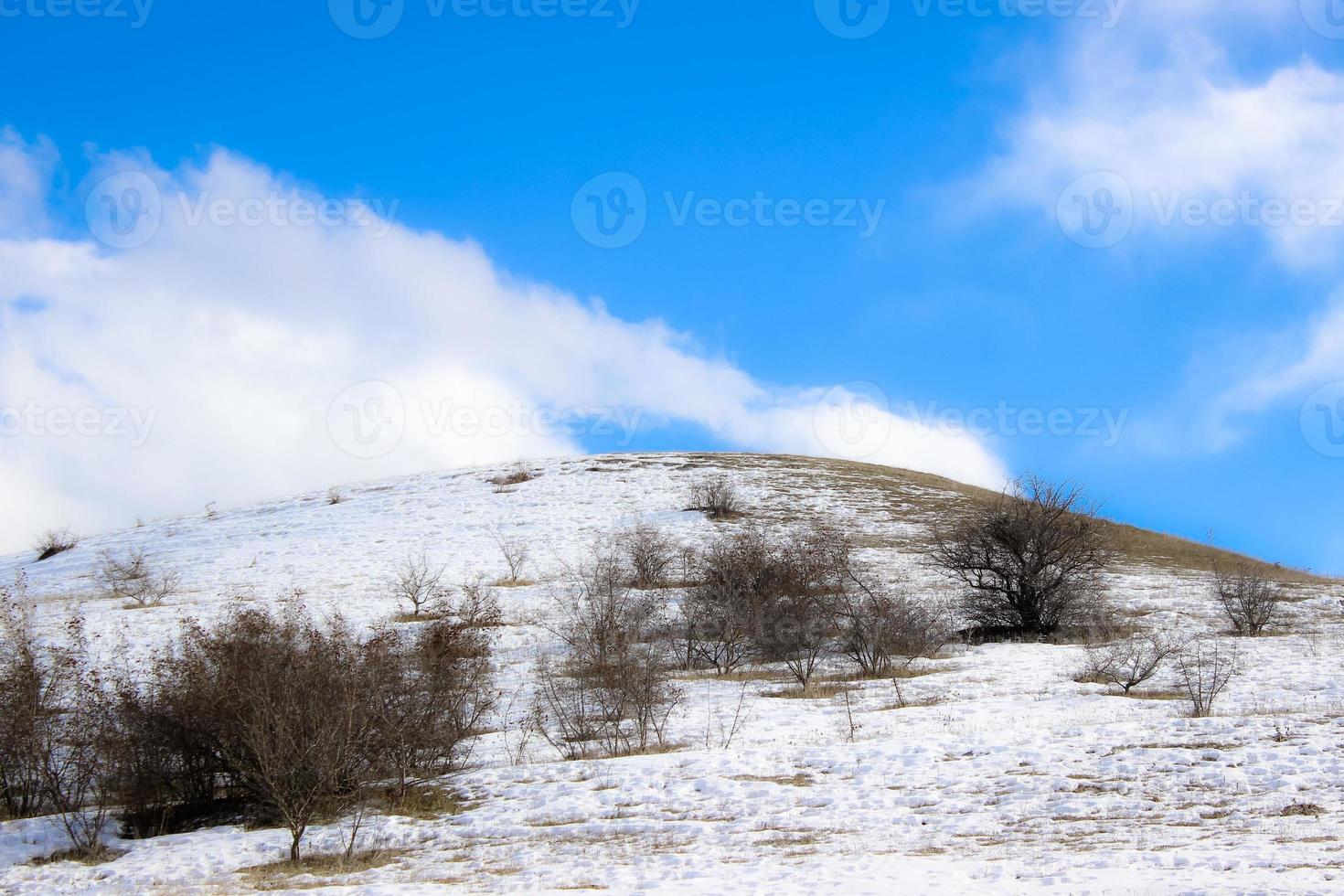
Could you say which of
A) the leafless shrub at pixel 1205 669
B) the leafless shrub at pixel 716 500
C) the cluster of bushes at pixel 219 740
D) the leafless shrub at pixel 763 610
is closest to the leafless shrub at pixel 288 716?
the cluster of bushes at pixel 219 740

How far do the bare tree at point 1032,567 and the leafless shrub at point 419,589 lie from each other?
1679 centimetres

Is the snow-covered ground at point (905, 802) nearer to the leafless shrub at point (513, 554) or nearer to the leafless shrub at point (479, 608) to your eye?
the leafless shrub at point (479, 608)

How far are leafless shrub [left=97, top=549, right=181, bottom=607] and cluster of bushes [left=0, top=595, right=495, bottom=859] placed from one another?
17788 millimetres

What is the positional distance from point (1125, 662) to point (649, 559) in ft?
56.4

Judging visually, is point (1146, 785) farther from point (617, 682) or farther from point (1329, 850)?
point (617, 682)

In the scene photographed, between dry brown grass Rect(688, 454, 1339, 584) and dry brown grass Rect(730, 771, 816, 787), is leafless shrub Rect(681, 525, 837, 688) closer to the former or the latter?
dry brown grass Rect(730, 771, 816, 787)

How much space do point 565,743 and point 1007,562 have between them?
16.6m

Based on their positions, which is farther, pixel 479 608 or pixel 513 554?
pixel 513 554

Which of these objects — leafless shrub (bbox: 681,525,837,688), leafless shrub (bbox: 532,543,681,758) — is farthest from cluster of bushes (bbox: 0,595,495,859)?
leafless shrub (bbox: 681,525,837,688)

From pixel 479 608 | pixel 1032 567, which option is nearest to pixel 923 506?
pixel 1032 567

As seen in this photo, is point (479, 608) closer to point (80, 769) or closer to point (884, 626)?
point (884, 626)

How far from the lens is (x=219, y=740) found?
1327cm

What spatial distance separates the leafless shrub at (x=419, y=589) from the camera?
29038mm

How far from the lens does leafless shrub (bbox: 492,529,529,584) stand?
109 ft
